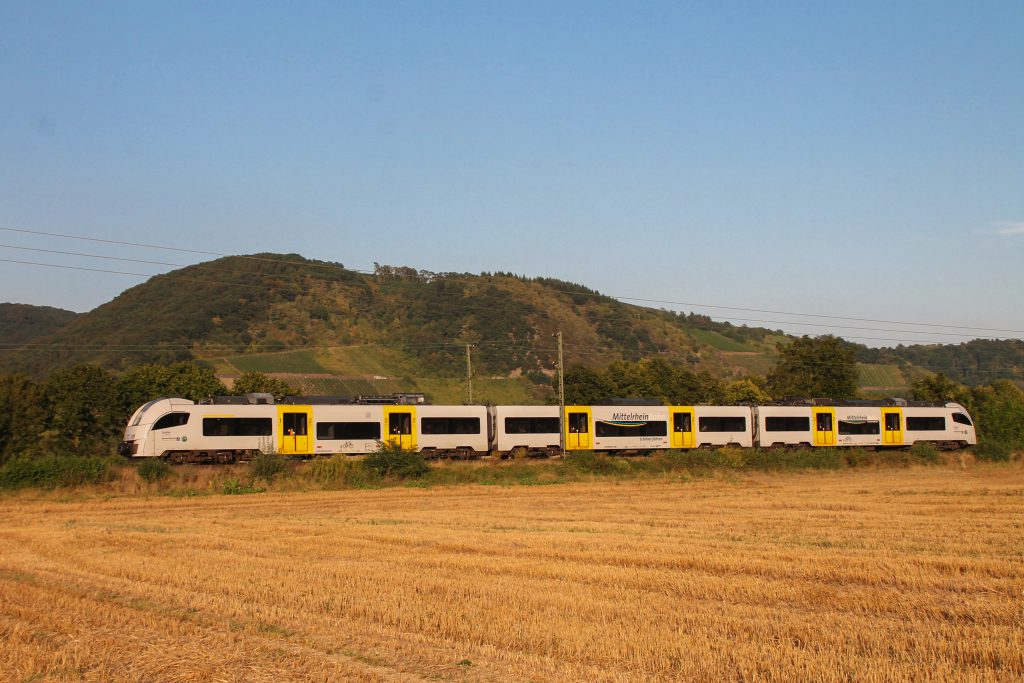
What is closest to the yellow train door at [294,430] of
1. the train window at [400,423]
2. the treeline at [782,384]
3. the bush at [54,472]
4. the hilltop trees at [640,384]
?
the train window at [400,423]

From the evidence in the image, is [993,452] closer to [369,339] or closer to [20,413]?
[20,413]

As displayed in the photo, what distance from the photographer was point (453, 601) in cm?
1284

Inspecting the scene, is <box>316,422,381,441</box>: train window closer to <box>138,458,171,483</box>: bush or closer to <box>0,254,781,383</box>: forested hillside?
<box>138,458,171,483</box>: bush

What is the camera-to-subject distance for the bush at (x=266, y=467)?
3578 cm

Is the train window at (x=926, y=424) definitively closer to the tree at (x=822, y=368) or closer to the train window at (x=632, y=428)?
the train window at (x=632, y=428)

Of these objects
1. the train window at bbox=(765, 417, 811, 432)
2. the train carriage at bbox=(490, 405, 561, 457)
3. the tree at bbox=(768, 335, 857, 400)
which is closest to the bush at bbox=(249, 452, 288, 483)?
the train carriage at bbox=(490, 405, 561, 457)

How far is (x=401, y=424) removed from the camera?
43125 millimetres

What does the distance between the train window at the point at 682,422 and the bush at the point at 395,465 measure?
1707cm

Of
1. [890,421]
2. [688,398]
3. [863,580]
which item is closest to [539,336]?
[688,398]

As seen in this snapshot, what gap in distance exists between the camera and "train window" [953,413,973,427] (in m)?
57.4

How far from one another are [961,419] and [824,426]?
11490 millimetres

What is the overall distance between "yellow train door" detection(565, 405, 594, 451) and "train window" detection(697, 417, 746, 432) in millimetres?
7092

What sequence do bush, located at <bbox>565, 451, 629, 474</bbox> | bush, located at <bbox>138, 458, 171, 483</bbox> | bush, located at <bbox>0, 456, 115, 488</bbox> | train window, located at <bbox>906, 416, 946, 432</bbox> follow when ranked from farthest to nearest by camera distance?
train window, located at <bbox>906, 416, 946, 432</bbox> < bush, located at <bbox>565, 451, 629, 474</bbox> < bush, located at <bbox>138, 458, 171, 483</bbox> < bush, located at <bbox>0, 456, 115, 488</bbox>

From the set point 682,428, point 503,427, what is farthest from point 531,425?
point 682,428
